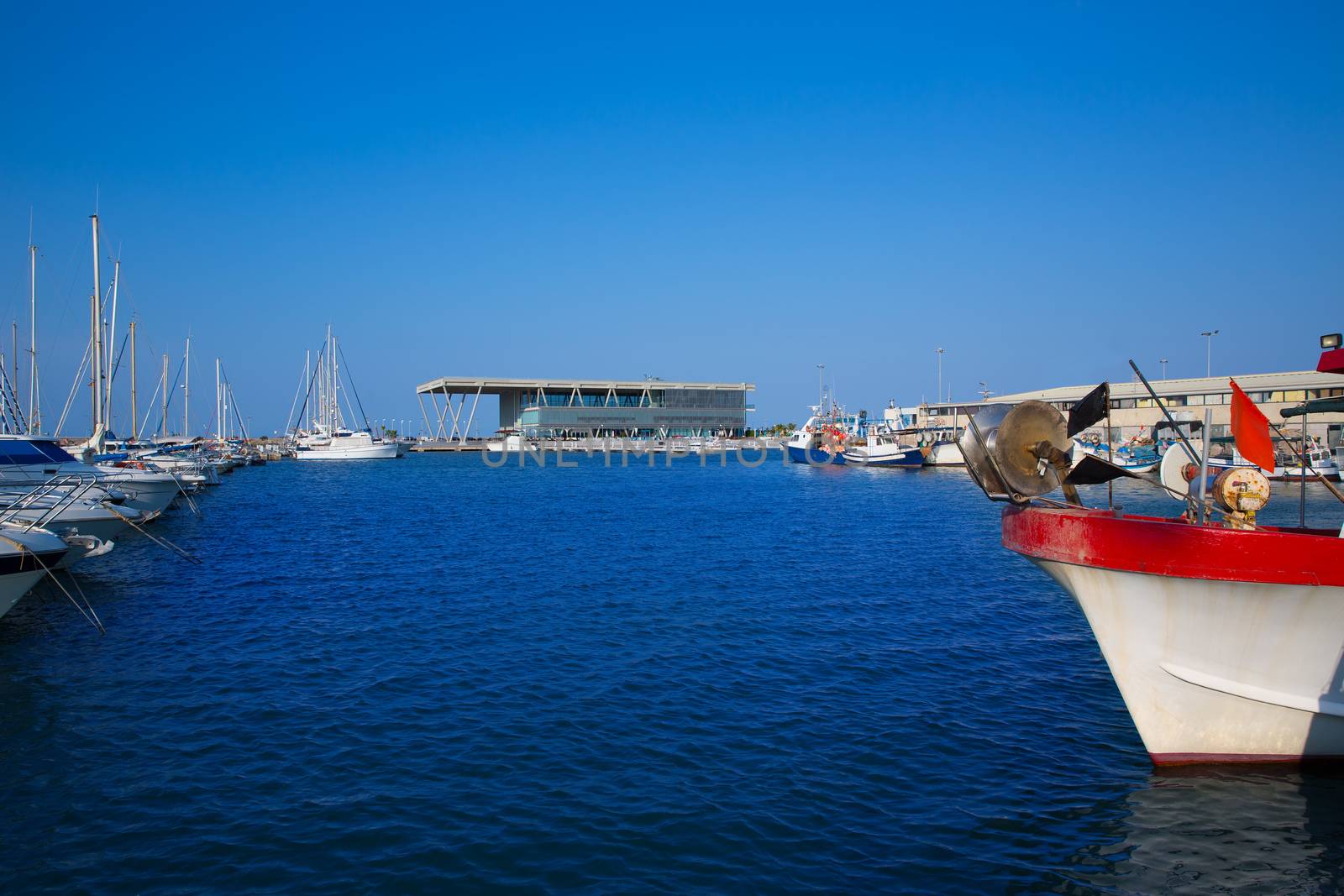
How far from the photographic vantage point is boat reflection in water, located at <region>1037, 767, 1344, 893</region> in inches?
282

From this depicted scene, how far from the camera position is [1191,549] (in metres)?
8.02

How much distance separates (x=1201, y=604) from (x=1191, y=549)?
2.22 ft

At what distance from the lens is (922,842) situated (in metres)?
7.86

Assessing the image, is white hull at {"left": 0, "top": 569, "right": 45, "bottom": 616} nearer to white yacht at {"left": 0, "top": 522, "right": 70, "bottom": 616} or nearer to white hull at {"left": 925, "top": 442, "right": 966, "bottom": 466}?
white yacht at {"left": 0, "top": 522, "right": 70, "bottom": 616}

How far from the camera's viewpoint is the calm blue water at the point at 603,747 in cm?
753

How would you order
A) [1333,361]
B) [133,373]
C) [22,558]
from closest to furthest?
[1333,361] < [22,558] < [133,373]

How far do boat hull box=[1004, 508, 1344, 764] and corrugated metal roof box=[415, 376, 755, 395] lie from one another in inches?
5537

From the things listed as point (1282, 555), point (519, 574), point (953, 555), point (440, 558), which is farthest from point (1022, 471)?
point (440, 558)

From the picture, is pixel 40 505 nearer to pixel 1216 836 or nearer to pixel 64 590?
pixel 64 590

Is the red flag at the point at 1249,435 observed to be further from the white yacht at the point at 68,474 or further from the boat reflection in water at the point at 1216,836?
the white yacht at the point at 68,474

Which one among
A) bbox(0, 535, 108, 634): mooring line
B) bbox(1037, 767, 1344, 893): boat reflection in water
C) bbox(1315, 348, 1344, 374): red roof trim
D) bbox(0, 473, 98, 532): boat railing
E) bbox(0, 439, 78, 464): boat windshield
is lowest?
bbox(1037, 767, 1344, 893): boat reflection in water

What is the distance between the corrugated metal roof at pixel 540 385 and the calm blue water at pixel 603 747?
126 meters

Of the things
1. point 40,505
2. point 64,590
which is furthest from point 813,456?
point 64,590

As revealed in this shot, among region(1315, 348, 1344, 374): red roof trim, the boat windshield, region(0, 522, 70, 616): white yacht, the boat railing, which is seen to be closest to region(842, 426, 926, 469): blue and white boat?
the boat windshield
